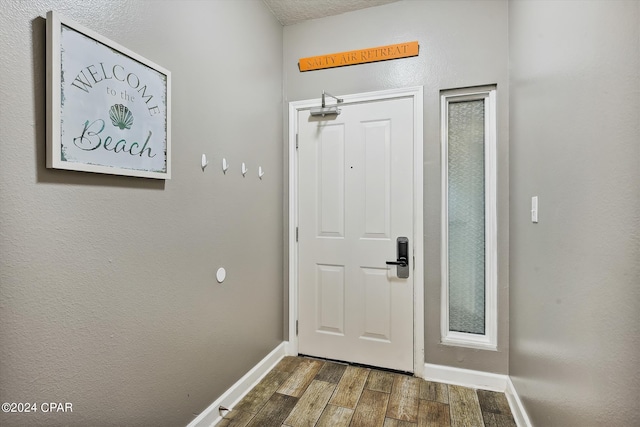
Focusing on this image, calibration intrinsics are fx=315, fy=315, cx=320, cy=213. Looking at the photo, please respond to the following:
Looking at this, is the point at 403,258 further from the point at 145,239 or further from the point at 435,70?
the point at 145,239

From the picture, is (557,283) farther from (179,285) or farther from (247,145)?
(247,145)

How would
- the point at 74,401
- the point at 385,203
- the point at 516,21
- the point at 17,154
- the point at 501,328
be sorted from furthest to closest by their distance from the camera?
the point at 385,203, the point at 501,328, the point at 516,21, the point at 74,401, the point at 17,154

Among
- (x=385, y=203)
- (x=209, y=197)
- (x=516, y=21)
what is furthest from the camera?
(x=385, y=203)

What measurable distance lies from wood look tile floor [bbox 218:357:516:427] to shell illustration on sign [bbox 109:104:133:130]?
5.35 ft

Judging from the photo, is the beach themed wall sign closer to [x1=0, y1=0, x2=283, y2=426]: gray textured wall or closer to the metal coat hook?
[x1=0, y1=0, x2=283, y2=426]: gray textured wall

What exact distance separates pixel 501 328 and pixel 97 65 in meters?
2.59

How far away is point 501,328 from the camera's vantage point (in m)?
2.11

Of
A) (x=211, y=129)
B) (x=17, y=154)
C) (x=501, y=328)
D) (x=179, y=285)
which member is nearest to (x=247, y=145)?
(x=211, y=129)

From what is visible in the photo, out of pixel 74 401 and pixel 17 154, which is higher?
pixel 17 154

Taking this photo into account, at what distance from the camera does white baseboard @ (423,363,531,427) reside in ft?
6.80

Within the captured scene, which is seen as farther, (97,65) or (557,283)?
(557,283)
